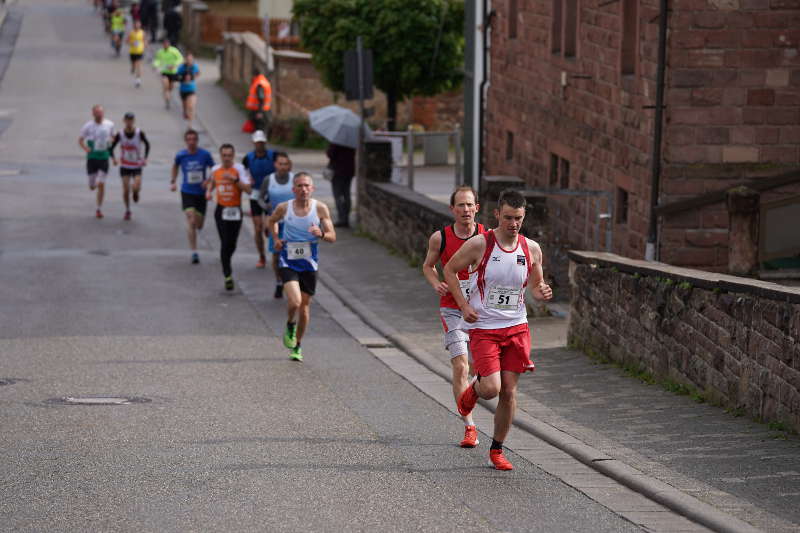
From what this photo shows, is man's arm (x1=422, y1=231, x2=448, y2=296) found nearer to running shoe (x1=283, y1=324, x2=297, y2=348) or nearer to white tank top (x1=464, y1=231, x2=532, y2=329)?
white tank top (x1=464, y1=231, x2=532, y2=329)

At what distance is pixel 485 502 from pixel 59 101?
39490 millimetres

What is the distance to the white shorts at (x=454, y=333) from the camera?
10.8 m

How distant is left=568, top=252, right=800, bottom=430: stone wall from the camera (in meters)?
10.3

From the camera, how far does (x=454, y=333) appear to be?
10.9 m

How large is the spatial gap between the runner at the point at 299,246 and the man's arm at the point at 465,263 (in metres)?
4.42

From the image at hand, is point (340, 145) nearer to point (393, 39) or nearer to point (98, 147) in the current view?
point (98, 147)

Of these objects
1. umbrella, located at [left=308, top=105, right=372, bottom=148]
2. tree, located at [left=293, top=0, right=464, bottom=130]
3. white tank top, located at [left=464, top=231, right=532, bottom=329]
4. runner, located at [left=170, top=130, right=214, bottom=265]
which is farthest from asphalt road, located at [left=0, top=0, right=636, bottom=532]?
tree, located at [left=293, top=0, right=464, bottom=130]

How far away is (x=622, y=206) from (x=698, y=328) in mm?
7167

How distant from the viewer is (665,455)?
A: 9.89 m

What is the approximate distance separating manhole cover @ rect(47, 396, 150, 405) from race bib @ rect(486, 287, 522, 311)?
3523 mm

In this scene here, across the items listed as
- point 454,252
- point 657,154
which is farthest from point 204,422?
point 657,154

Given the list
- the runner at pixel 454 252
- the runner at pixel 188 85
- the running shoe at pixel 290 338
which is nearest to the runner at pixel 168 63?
the runner at pixel 188 85

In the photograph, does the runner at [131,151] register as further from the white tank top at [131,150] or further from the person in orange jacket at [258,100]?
the person in orange jacket at [258,100]

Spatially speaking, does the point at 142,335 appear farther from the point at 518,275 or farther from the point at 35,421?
the point at 518,275
